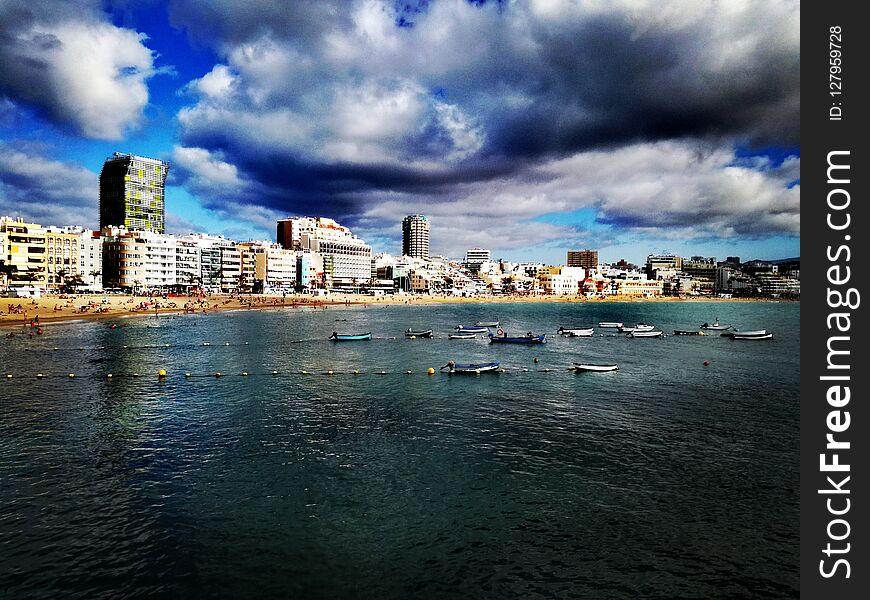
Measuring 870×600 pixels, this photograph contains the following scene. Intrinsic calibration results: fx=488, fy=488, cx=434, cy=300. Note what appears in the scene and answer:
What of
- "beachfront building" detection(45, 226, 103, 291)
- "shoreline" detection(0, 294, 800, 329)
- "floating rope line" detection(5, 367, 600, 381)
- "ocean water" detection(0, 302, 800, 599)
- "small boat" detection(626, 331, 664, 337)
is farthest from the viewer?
"beachfront building" detection(45, 226, 103, 291)

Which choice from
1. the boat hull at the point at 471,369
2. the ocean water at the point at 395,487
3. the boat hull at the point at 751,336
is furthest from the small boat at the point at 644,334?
the boat hull at the point at 471,369

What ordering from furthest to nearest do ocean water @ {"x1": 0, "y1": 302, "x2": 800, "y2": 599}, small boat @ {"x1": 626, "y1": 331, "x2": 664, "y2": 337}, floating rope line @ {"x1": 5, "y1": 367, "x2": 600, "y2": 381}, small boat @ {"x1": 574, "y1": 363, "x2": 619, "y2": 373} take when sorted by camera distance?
small boat @ {"x1": 626, "y1": 331, "x2": 664, "y2": 337} < small boat @ {"x1": 574, "y1": 363, "x2": 619, "y2": 373} < floating rope line @ {"x1": 5, "y1": 367, "x2": 600, "y2": 381} < ocean water @ {"x1": 0, "y1": 302, "x2": 800, "y2": 599}

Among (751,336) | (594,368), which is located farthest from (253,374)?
(751,336)

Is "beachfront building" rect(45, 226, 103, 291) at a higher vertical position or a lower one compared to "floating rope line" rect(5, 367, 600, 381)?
higher

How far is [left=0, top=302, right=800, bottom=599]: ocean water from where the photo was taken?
1772 cm

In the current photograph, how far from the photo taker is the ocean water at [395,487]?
17.7 metres

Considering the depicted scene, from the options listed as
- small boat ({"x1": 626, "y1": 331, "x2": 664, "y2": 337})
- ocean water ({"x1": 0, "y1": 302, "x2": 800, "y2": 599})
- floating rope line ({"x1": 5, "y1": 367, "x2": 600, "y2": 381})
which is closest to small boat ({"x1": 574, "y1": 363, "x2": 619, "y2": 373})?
floating rope line ({"x1": 5, "y1": 367, "x2": 600, "y2": 381})

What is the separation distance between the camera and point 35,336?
8338 centimetres

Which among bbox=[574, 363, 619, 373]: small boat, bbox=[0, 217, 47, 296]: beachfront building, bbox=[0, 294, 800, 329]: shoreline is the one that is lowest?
bbox=[574, 363, 619, 373]: small boat

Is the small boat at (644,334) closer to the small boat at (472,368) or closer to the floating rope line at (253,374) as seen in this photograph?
the floating rope line at (253,374)

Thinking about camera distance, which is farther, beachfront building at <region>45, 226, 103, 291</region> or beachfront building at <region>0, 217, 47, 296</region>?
beachfront building at <region>45, 226, 103, 291</region>

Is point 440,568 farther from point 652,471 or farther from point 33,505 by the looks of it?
point 33,505

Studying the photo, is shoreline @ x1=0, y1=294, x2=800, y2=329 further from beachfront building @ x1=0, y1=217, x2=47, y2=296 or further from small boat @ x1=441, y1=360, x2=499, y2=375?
small boat @ x1=441, y1=360, x2=499, y2=375

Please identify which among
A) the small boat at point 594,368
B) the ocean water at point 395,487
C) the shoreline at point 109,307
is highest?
the shoreline at point 109,307
